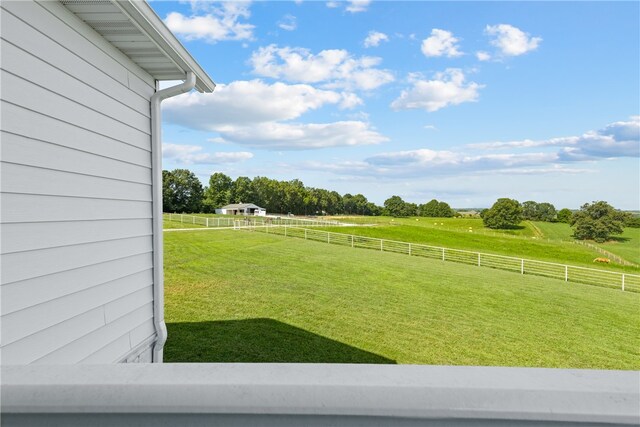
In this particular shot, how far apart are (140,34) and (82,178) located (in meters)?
1.10

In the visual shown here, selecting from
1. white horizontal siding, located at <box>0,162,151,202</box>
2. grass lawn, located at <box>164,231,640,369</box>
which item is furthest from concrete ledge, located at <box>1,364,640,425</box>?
grass lawn, located at <box>164,231,640,369</box>

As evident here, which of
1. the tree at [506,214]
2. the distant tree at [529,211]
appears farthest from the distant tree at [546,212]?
the tree at [506,214]

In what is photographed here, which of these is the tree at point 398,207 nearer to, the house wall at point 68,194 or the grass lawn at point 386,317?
the grass lawn at point 386,317

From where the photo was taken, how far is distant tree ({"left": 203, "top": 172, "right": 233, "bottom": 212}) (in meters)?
48.5

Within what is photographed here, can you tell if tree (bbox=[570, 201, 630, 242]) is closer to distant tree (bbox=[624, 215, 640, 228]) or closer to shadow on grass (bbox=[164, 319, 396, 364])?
distant tree (bbox=[624, 215, 640, 228])

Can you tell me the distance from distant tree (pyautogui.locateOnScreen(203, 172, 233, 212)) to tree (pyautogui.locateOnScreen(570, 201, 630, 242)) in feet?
146

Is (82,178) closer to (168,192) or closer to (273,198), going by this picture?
(168,192)

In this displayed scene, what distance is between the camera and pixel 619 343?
231 inches

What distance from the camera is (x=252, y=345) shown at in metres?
4.84

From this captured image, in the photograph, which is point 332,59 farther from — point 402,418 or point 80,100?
point 402,418

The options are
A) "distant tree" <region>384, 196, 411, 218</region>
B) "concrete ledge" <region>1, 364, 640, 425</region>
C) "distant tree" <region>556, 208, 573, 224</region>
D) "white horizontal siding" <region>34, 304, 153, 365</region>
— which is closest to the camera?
"concrete ledge" <region>1, 364, 640, 425</region>

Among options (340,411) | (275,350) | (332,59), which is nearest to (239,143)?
(332,59)

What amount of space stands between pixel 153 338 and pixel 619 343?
7.20 metres

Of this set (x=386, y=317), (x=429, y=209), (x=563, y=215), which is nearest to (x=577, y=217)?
(x=563, y=215)
